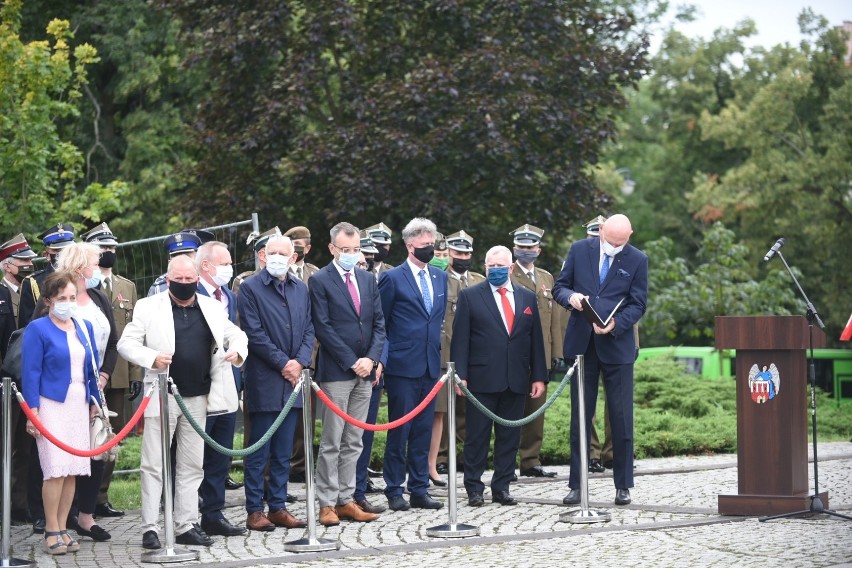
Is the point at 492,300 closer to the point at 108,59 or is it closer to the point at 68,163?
the point at 68,163

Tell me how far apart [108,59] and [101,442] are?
73.2 ft

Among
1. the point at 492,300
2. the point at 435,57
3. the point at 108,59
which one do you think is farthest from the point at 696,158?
the point at 492,300

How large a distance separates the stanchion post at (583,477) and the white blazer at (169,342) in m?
2.88

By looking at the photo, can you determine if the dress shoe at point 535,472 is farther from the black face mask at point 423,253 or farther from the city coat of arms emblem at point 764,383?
the city coat of arms emblem at point 764,383

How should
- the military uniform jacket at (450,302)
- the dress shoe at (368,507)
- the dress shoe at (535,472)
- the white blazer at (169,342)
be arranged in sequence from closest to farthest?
1. the white blazer at (169,342)
2. the dress shoe at (368,507)
3. the military uniform jacket at (450,302)
4. the dress shoe at (535,472)

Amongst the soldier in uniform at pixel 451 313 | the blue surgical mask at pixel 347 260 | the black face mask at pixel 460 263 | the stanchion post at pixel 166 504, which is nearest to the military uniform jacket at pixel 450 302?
the soldier in uniform at pixel 451 313

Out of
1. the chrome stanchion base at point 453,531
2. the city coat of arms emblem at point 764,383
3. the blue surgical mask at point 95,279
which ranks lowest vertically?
the chrome stanchion base at point 453,531

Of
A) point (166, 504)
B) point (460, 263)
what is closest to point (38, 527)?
point (166, 504)

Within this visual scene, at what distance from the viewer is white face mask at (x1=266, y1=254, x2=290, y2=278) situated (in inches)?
458

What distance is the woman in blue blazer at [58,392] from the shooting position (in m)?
10.5

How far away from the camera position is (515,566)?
9484 millimetres

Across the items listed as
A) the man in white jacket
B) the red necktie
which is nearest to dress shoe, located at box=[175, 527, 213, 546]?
the man in white jacket

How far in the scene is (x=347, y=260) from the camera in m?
12.1

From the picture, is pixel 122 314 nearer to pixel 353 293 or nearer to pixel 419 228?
pixel 353 293
